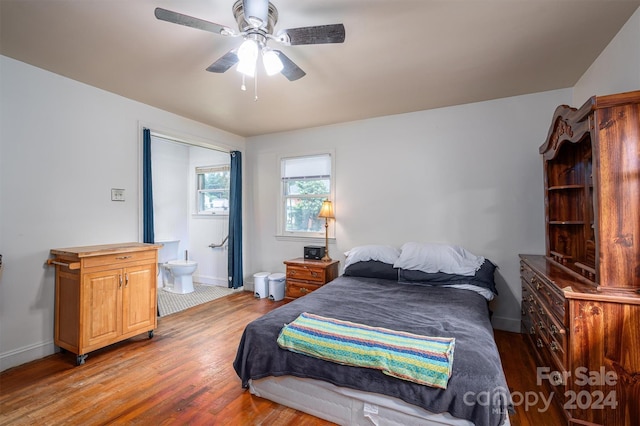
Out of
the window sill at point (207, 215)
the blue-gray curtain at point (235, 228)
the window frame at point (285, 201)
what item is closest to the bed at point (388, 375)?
the window frame at point (285, 201)

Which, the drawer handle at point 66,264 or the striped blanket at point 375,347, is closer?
the striped blanket at point 375,347

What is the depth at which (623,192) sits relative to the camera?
1.59 meters

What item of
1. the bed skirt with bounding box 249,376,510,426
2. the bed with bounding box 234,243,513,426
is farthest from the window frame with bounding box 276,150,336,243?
the bed skirt with bounding box 249,376,510,426

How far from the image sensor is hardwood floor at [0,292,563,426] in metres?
1.81

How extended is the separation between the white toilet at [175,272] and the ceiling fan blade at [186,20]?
381 centimetres

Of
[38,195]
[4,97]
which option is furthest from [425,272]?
[4,97]

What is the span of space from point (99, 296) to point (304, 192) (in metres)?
2.78

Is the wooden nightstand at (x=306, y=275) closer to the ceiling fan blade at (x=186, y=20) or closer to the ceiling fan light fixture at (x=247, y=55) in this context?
the ceiling fan light fixture at (x=247, y=55)

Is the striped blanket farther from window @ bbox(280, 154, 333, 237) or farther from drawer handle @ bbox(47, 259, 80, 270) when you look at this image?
window @ bbox(280, 154, 333, 237)

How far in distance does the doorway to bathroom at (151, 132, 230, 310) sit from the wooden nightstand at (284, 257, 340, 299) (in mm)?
1628

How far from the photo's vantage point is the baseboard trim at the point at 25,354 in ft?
7.73

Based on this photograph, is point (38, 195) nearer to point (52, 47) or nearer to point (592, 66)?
point (52, 47)

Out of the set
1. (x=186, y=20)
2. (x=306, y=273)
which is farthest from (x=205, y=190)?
(x=186, y=20)

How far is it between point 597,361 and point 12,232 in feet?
13.9
